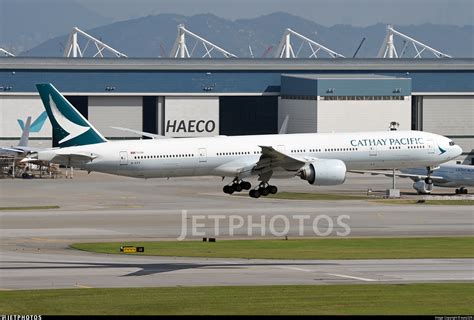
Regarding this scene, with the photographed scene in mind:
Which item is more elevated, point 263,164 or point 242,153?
point 242,153

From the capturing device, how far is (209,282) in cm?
7275

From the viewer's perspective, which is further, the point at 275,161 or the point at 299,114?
the point at 299,114

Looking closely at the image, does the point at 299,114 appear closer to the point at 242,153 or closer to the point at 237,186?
the point at 237,186

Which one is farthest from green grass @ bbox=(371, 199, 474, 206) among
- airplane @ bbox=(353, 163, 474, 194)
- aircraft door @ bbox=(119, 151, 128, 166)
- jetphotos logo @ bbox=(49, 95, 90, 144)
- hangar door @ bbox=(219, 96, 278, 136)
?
hangar door @ bbox=(219, 96, 278, 136)

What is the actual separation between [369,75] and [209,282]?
117333 millimetres

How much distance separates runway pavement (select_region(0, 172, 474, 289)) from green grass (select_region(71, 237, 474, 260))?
301 centimetres

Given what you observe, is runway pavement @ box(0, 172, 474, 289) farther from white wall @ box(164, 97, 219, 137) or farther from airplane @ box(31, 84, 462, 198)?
white wall @ box(164, 97, 219, 137)

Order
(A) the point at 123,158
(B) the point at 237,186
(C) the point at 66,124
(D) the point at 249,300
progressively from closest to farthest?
(D) the point at 249,300 → (A) the point at 123,158 → (C) the point at 66,124 → (B) the point at 237,186

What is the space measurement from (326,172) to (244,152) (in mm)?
7702

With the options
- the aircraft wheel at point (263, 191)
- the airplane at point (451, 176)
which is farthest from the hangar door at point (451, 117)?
the aircraft wheel at point (263, 191)

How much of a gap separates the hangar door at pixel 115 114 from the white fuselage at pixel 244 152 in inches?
3125

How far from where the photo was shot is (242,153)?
100562mm

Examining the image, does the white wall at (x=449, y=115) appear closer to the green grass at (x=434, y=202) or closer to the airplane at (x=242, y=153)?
the green grass at (x=434, y=202)

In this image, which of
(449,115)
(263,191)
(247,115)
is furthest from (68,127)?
(247,115)
